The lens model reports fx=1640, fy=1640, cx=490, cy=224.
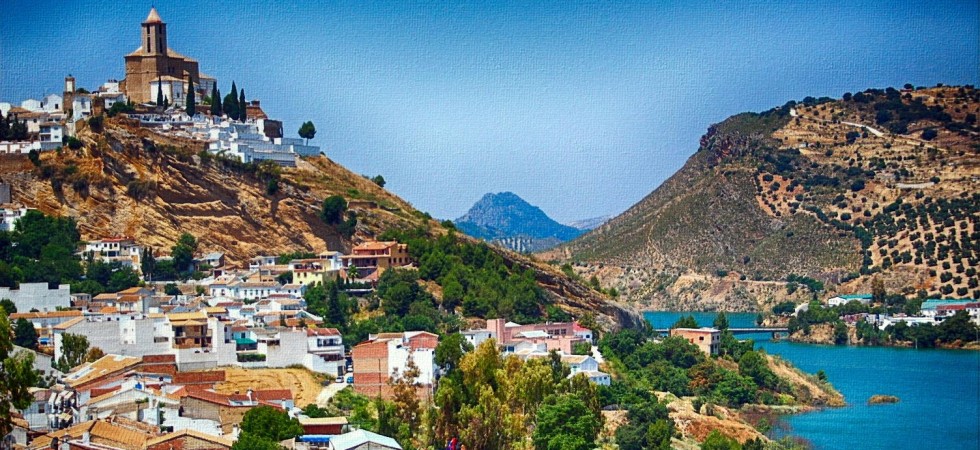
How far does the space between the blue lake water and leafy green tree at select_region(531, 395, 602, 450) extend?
6.54 metres

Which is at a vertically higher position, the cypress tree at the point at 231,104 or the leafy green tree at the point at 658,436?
the cypress tree at the point at 231,104

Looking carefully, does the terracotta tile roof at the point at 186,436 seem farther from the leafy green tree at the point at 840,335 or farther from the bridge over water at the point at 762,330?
the leafy green tree at the point at 840,335

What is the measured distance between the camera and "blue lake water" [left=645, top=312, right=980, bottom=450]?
28.6 meters

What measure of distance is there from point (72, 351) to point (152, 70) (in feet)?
44.4

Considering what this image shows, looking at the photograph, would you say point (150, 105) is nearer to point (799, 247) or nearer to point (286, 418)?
point (286, 418)

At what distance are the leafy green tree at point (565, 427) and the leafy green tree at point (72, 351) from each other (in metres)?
6.42

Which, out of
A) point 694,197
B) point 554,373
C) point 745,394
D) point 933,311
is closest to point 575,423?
point 554,373

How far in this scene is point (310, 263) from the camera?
3141 cm

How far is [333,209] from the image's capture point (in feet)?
114

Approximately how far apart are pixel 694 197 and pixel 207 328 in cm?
5612

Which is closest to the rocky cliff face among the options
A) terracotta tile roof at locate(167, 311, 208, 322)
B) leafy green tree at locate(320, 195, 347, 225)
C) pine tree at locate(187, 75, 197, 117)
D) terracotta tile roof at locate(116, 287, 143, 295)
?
leafy green tree at locate(320, 195, 347, 225)

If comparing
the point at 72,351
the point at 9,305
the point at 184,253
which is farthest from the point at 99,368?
the point at 184,253

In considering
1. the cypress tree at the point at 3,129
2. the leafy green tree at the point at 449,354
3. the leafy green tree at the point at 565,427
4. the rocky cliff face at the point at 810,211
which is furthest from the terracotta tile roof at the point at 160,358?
the rocky cliff face at the point at 810,211

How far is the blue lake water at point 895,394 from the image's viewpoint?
28.6 metres
